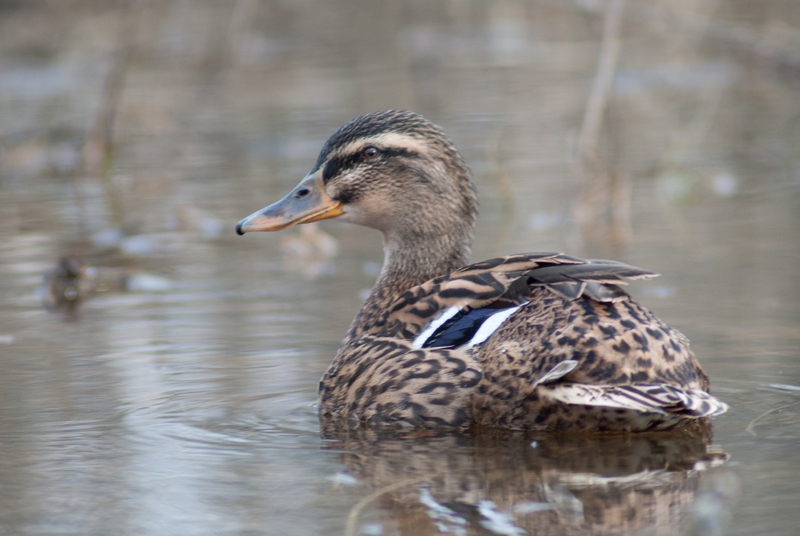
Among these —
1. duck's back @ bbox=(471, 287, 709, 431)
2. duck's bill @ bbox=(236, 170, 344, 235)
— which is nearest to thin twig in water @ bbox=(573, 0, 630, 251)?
duck's bill @ bbox=(236, 170, 344, 235)

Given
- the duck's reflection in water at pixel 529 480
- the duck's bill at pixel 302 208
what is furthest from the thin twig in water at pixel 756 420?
the duck's bill at pixel 302 208

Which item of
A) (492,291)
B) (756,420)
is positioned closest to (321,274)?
(492,291)

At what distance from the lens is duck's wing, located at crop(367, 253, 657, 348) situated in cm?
500

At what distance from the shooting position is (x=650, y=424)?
4.94m

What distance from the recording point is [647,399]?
461cm

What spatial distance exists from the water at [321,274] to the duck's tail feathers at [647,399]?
19cm

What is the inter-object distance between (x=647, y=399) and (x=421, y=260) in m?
1.82

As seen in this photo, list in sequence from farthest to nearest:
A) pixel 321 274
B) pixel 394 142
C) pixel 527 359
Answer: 1. pixel 321 274
2. pixel 394 142
3. pixel 527 359

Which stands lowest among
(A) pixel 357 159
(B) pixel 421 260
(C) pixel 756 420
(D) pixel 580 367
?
(C) pixel 756 420

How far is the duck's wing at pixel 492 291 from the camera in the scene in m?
5.00

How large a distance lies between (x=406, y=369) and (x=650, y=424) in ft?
3.12

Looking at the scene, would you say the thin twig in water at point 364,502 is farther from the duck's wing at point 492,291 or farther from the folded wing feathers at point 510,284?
the folded wing feathers at point 510,284

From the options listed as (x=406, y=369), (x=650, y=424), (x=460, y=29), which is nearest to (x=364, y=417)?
(x=406, y=369)

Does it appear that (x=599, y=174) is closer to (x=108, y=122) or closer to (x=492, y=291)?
(x=492, y=291)
